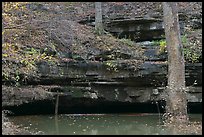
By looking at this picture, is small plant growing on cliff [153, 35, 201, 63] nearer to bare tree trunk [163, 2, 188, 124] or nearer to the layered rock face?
the layered rock face

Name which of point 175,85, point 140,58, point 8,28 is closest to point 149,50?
point 140,58

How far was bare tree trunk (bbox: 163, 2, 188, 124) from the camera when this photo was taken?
11.3 m

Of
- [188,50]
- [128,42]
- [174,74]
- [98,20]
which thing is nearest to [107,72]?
[128,42]

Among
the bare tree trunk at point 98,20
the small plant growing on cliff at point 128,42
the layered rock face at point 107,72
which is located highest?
the bare tree trunk at point 98,20

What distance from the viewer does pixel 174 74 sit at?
1143cm

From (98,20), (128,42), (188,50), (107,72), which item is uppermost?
(98,20)

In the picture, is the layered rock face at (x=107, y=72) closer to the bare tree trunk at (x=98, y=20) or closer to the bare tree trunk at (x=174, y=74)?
the bare tree trunk at (x=98, y=20)

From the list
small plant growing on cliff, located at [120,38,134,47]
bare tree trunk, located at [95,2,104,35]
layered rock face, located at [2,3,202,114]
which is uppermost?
bare tree trunk, located at [95,2,104,35]

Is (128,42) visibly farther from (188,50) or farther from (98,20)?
(188,50)

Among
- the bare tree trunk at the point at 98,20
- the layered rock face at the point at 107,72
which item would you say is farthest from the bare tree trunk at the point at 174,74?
the bare tree trunk at the point at 98,20

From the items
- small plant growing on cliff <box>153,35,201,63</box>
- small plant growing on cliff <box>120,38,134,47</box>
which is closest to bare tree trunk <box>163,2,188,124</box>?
small plant growing on cliff <box>153,35,201,63</box>

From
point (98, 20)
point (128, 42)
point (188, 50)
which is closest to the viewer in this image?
point (188, 50)

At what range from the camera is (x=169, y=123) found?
37.0ft

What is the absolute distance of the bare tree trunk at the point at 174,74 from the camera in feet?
37.1
